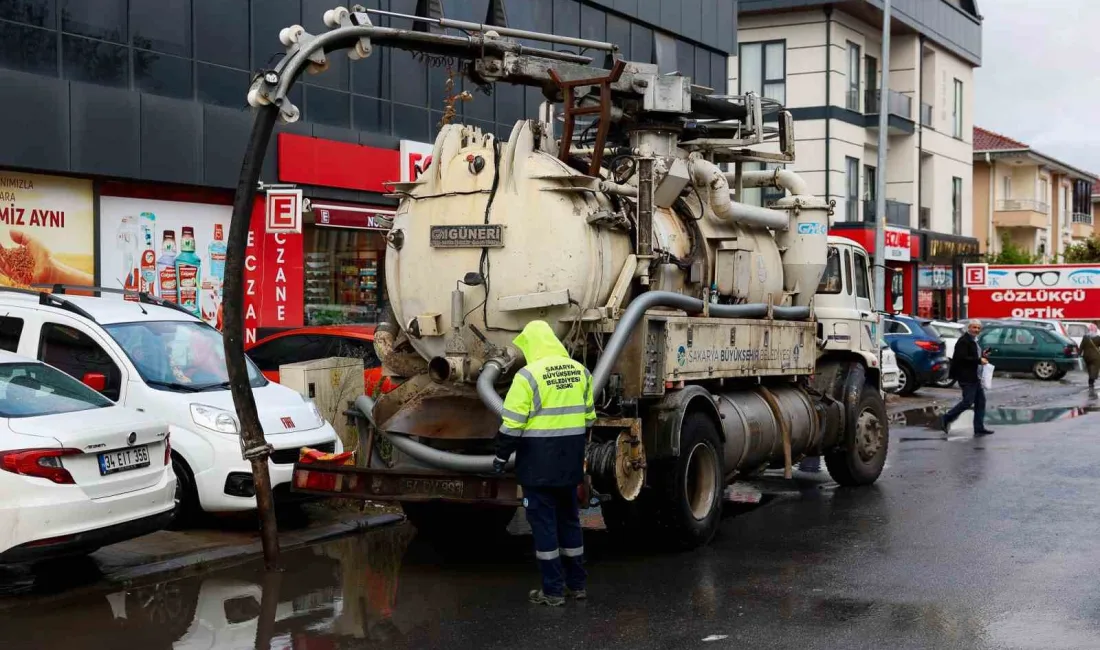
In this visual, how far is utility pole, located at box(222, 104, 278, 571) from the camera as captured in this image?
8648 mm

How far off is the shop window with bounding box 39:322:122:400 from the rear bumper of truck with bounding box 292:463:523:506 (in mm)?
2094

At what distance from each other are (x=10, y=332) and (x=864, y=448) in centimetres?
840

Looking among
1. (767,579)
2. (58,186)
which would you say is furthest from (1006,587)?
(58,186)

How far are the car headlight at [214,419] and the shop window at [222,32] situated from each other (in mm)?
8675

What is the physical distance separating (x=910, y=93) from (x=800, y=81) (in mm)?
5745

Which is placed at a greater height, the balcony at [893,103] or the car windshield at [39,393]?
the balcony at [893,103]

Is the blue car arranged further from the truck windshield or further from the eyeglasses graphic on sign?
the eyeglasses graphic on sign

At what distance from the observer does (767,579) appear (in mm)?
8812

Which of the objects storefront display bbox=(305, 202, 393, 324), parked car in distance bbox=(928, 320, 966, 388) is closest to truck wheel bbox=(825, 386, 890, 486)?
storefront display bbox=(305, 202, 393, 324)

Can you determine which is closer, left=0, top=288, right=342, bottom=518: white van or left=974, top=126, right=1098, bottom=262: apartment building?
left=0, top=288, right=342, bottom=518: white van

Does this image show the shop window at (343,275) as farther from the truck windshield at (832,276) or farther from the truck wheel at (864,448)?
the truck wheel at (864,448)

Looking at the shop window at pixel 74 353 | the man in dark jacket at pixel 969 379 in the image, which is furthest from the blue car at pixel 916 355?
the shop window at pixel 74 353

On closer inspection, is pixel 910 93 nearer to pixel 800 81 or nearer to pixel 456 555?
pixel 800 81

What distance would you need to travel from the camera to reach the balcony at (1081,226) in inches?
2682
